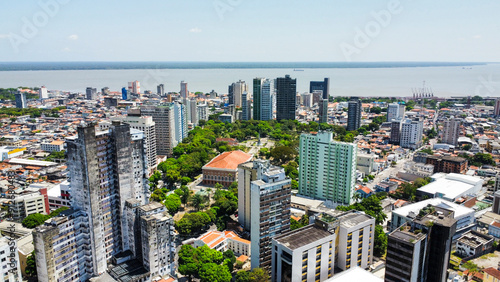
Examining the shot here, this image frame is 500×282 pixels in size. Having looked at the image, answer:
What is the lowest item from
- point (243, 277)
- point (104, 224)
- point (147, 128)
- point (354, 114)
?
point (243, 277)

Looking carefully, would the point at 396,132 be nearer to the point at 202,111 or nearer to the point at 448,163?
Result: the point at 448,163

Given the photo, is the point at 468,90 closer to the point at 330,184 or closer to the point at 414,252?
the point at 330,184

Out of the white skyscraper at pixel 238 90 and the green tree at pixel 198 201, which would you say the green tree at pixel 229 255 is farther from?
the white skyscraper at pixel 238 90

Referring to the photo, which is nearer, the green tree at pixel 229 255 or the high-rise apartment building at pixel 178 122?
the green tree at pixel 229 255

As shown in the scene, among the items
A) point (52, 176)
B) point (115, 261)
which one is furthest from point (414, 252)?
point (52, 176)

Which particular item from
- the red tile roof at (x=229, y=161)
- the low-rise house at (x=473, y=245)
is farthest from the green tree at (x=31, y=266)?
the low-rise house at (x=473, y=245)

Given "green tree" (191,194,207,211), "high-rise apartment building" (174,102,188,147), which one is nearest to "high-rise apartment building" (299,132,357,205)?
"green tree" (191,194,207,211)

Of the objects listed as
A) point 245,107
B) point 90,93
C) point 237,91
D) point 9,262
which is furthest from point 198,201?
point 90,93

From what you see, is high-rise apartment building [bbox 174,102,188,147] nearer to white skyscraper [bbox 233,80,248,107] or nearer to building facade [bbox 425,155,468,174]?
white skyscraper [bbox 233,80,248,107]
